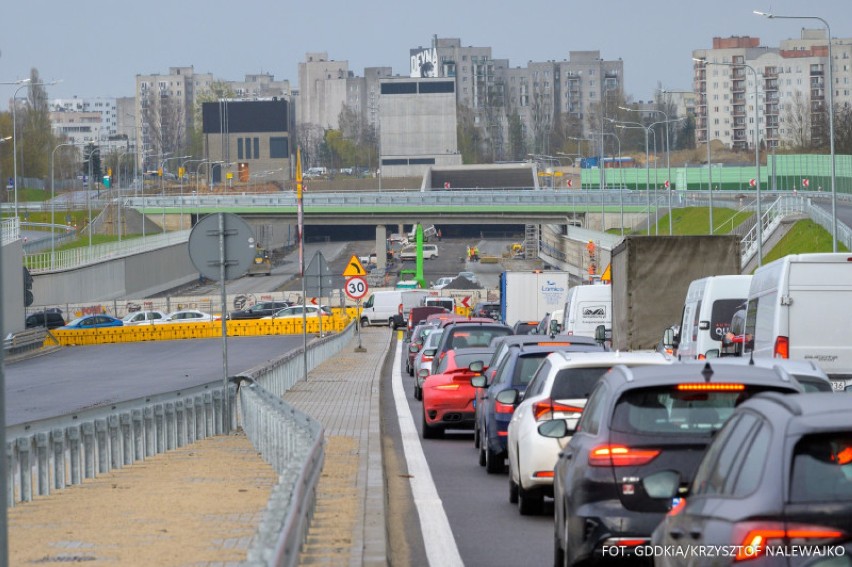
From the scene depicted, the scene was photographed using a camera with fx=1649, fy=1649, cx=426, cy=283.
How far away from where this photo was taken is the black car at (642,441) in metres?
9.09

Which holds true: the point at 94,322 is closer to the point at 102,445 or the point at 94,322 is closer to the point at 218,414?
the point at 218,414

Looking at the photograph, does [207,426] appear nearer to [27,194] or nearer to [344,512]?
[344,512]

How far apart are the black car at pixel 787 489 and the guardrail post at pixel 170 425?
46.3 ft

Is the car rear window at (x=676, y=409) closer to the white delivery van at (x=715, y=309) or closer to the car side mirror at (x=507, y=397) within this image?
the car side mirror at (x=507, y=397)

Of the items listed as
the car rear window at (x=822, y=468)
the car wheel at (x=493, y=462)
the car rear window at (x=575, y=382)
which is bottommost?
the car wheel at (x=493, y=462)

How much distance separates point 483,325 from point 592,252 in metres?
68.5

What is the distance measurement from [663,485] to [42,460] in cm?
951

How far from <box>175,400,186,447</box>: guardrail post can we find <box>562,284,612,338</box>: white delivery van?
17.6 m

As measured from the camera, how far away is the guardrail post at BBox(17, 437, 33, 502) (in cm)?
1448

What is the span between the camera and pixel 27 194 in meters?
169

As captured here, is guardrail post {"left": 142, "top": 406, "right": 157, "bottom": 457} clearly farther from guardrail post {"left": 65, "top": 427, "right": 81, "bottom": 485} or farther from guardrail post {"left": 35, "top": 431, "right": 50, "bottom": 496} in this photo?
guardrail post {"left": 35, "top": 431, "right": 50, "bottom": 496}

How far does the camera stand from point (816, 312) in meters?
20.3

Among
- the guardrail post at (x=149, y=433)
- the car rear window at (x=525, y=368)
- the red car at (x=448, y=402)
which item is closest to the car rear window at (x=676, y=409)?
the car rear window at (x=525, y=368)

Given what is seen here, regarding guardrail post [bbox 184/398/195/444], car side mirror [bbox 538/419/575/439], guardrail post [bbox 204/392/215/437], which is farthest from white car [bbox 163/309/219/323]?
car side mirror [bbox 538/419/575/439]
